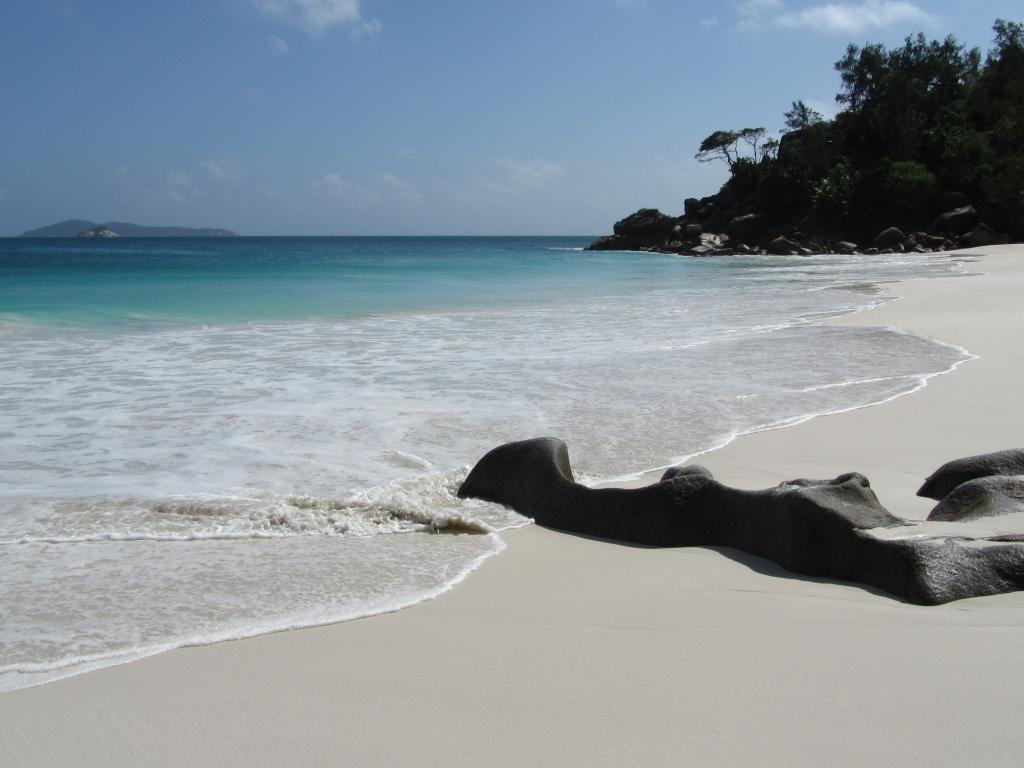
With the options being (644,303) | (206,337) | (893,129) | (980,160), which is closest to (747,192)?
(893,129)

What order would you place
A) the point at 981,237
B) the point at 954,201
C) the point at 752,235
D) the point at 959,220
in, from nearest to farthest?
the point at 981,237 → the point at 959,220 → the point at 954,201 → the point at 752,235

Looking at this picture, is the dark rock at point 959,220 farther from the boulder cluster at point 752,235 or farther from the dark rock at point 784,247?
the dark rock at point 784,247

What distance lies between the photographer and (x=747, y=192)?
6700 cm

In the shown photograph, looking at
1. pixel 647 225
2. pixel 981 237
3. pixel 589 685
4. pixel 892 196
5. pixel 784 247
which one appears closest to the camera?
pixel 589 685

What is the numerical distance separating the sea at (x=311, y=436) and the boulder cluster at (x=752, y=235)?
3788 centimetres

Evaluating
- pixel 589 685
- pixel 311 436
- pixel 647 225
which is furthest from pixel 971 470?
pixel 647 225

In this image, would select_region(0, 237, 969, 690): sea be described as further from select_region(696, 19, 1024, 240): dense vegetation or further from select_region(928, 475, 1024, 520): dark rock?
select_region(696, 19, 1024, 240): dense vegetation

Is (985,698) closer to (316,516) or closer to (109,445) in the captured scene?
(316,516)

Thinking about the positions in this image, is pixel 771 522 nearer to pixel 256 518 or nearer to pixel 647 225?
pixel 256 518

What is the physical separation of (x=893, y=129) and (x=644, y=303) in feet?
158

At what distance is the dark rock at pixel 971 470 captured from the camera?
4.09 m

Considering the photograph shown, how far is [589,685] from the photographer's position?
240 centimetres

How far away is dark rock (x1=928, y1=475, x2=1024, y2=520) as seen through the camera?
3.47 meters

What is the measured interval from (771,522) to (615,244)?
243ft
